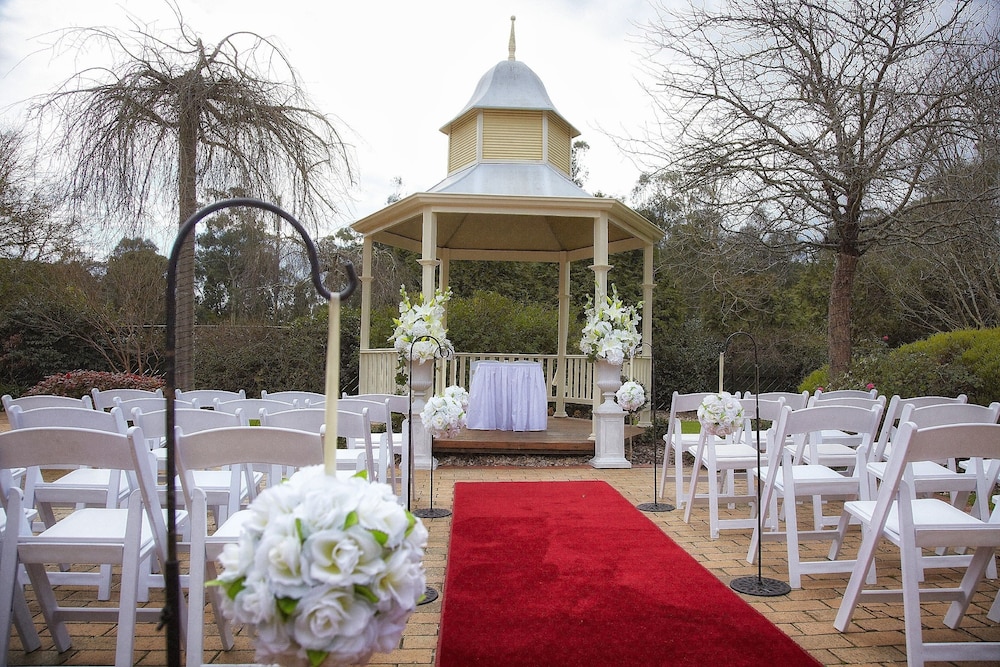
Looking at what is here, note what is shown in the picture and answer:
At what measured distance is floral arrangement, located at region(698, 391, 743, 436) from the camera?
16.8 feet

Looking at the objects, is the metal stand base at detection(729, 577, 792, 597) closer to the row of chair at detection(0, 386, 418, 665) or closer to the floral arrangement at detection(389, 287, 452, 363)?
the row of chair at detection(0, 386, 418, 665)

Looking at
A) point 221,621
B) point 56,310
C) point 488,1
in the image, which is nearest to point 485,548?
point 221,621

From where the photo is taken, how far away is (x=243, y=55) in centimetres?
835

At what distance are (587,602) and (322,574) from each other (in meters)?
2.65

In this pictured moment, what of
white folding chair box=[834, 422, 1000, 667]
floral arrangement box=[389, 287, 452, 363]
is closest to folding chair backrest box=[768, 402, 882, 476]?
white folding chair box=[834, 422, 1000, 667]

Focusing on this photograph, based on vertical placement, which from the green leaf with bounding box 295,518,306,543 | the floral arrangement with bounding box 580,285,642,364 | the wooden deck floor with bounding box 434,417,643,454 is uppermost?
the floral arrangement with bounding box 580,285,642,364

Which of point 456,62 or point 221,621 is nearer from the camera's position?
point 221,621

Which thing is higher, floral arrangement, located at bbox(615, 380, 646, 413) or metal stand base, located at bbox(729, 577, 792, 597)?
floral arrangement, located at bbox(615, 380, 646, 413)

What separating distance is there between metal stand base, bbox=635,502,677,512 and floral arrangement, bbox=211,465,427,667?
4.87 m

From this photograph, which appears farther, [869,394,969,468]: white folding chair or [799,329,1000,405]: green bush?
[799,329,1000,405]: green bush

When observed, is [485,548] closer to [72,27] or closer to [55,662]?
[55,662]

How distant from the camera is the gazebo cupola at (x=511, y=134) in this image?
10.3 m

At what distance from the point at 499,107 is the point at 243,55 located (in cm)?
368

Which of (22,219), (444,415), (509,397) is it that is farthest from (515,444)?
(22,219)
